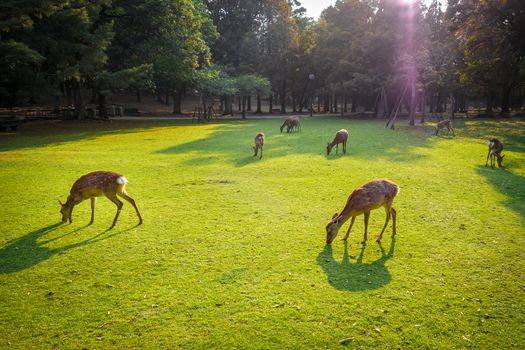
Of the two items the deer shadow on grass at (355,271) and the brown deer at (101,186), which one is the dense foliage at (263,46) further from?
the deer shadow on grass at (355,271)

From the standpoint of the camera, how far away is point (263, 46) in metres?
49.5

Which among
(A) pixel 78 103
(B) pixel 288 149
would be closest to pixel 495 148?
(B) pixel 288 149

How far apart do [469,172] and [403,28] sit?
35.3 m

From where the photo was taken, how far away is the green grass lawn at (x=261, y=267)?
4410 mm

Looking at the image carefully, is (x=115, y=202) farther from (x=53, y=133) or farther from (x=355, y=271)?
(x=53, y=133)

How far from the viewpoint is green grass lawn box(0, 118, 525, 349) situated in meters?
4.41

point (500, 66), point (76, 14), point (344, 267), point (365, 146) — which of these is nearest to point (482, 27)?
point (500, 66)

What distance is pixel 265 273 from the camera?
5762 millimetres

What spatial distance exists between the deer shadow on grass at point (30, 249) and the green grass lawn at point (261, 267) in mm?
38

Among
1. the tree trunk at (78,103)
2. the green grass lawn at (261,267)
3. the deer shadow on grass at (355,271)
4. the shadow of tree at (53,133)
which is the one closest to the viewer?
the green grass lawn at (261,267)

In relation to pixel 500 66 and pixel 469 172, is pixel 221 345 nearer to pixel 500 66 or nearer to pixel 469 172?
pixel 469 172

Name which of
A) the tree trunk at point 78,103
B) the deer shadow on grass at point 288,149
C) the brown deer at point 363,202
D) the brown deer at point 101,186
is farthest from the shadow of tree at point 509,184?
the tree trunk at point 78,103

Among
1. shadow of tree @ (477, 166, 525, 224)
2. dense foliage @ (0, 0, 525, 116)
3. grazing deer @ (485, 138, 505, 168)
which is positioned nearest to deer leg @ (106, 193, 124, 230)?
shadow of tree @ (477, 166, 525, 224)

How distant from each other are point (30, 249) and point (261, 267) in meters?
4.39
